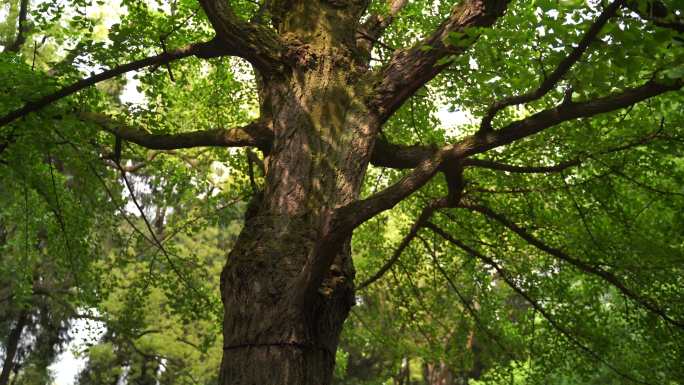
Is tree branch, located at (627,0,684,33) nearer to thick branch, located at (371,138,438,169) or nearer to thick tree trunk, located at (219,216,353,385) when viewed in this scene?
thick branch, located at (371,138,438,169)

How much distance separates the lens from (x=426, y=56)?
4.81 meters

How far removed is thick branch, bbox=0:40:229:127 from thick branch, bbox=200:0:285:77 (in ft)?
0.64

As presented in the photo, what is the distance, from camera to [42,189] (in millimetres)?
8906

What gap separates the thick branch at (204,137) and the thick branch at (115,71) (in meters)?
0.65

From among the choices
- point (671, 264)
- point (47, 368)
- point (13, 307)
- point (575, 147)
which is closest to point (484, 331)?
point (671, 264)

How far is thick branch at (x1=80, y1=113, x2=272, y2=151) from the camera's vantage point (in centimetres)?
547

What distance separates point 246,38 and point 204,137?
1.02 metres

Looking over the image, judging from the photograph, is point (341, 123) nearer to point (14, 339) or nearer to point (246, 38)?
point (246, 38)

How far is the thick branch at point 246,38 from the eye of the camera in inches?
197

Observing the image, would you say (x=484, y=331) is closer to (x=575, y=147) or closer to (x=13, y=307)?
(x=575, y=147)

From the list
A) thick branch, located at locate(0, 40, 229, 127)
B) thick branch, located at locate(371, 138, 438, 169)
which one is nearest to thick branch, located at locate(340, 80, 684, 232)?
thick branch, located at locate(371, 138, 438, 169)

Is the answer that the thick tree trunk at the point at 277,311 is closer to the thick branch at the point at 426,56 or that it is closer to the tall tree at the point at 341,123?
the tall tree at the point at 341,123

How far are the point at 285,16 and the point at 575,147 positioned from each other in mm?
3152

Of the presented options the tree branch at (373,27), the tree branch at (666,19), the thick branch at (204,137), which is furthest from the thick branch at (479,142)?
the tree branch at (373,27)
